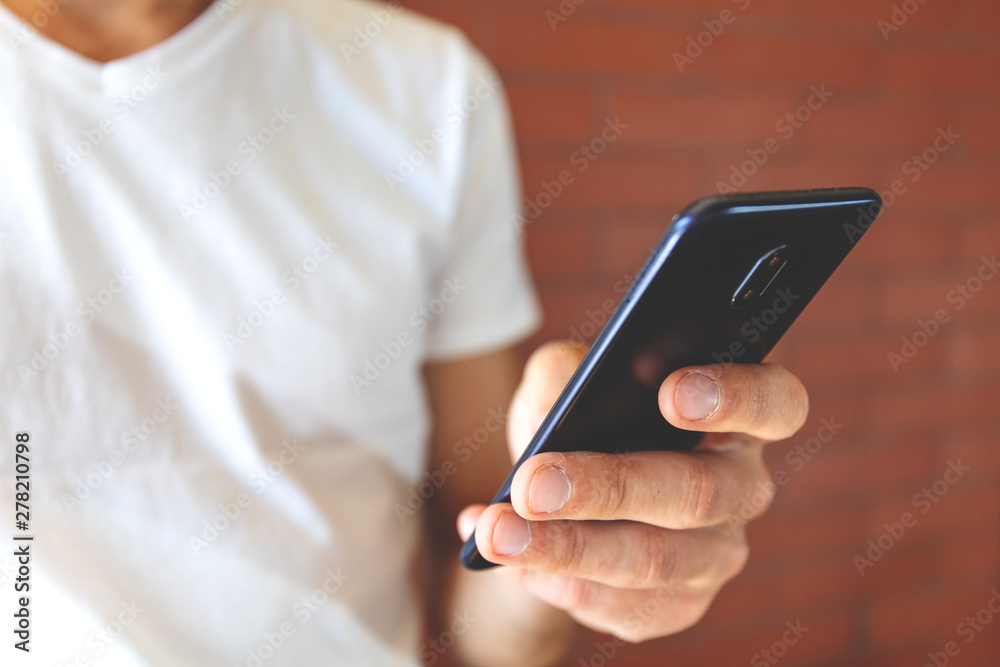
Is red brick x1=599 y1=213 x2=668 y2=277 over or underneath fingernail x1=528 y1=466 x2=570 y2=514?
underneath

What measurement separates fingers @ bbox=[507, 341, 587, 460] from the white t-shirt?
19 cm

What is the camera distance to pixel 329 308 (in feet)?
2.15

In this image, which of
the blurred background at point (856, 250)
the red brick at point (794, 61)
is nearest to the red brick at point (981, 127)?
the blurred background at point (856, 250)

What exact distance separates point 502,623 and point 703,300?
485 millimetres

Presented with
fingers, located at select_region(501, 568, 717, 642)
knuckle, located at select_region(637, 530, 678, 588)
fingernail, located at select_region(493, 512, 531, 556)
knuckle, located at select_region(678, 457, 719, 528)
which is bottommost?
fingers, located at select_region(501, 568, 717, 642)

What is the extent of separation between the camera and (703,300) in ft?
1.23

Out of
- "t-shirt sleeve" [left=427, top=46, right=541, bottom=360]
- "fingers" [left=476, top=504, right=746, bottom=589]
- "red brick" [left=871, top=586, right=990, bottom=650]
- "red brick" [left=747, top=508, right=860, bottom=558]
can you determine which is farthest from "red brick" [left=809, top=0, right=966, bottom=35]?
"red brick" [left=871, top=586, right=990, bottom=650]

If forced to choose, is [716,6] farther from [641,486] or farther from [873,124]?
[641,486]

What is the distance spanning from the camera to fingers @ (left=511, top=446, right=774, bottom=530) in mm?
408

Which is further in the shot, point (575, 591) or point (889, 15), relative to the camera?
point (889, 15)

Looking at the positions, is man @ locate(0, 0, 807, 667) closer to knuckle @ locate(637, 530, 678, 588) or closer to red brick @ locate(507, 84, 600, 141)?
knuckle @ locate(637, 530, 678, 588)

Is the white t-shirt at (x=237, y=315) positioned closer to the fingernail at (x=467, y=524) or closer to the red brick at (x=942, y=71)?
the fingernail at (x=467, y=524)

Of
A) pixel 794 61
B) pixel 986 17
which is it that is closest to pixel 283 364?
pixel 794 61

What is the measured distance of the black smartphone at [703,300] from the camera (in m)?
0.33
